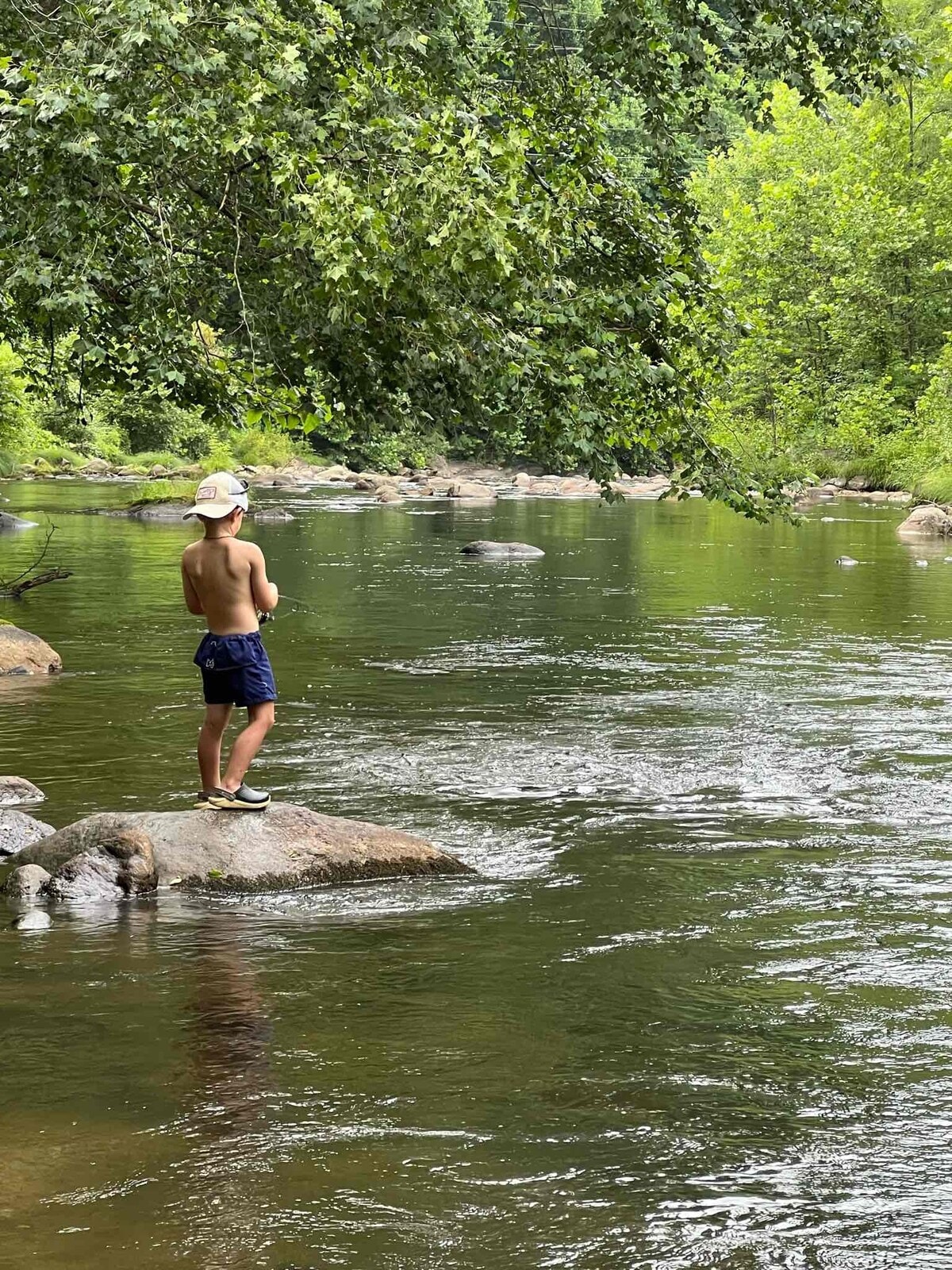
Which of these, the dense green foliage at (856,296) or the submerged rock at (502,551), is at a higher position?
the dense green foliage at (856,296)

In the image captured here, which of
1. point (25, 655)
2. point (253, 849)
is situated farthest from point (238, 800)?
point (25, 655)

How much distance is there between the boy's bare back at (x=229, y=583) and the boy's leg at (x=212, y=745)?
0.42 metres

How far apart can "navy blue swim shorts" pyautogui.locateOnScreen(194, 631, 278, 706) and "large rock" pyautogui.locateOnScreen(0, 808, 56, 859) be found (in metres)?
1.23

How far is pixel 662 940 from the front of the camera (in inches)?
285

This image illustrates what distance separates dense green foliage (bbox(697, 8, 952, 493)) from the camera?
49.2 meters

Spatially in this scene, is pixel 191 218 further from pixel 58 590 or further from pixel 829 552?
pixel 829 552

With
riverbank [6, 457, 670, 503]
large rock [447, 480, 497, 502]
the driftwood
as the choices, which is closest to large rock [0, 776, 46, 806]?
the driftwood

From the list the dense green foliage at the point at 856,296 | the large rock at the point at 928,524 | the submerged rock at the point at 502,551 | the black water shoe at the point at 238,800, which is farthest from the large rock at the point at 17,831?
the dense green foliage at the point at 856,296


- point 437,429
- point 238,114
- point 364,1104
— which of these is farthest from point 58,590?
point 364,1104

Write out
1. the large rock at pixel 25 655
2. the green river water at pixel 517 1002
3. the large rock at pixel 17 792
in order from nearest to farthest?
the green river water at pixel 517 1002 → the large rock at pixel 17 792 → the large rock at pixel 25 655

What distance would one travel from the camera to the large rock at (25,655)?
15211 millimetres

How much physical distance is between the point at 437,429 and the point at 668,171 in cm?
266

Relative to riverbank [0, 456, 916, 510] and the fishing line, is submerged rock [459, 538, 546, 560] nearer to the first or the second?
the fishing line

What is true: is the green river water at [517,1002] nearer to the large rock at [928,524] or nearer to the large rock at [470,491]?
the large rock at [928,524]
